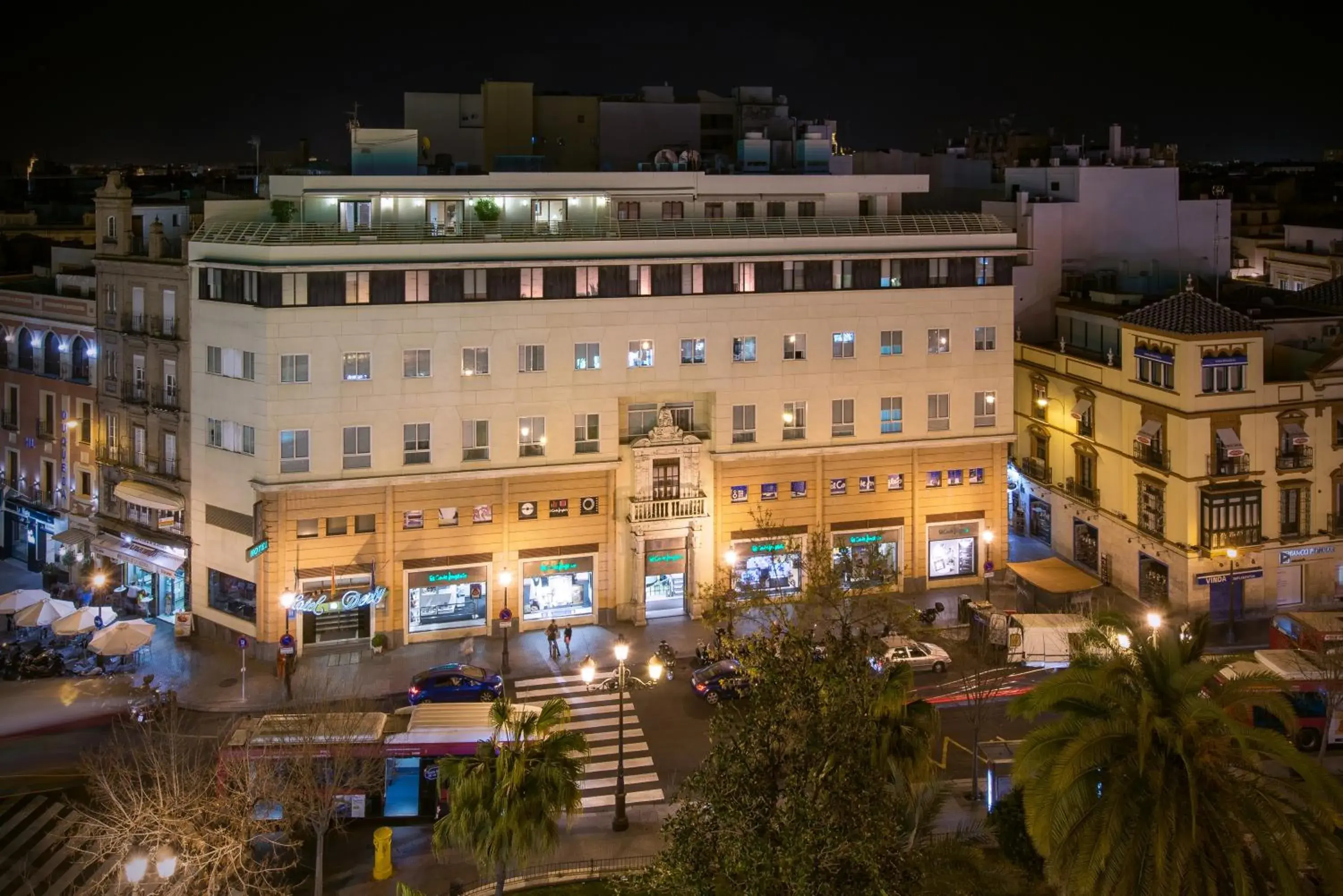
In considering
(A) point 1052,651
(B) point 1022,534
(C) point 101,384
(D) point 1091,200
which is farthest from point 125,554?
(D) point 1091,200

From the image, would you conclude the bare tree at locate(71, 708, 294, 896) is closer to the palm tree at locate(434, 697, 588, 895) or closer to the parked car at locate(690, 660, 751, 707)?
the palm tree at locate(434, 697, 588, 895)

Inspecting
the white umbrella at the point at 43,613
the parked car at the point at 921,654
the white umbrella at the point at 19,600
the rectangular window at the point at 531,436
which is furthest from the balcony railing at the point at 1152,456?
the white umbrella at the point at 19,600

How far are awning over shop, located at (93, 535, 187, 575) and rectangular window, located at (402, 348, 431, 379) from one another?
46.6ft

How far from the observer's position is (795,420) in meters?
63.4

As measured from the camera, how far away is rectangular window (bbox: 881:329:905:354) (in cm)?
6391

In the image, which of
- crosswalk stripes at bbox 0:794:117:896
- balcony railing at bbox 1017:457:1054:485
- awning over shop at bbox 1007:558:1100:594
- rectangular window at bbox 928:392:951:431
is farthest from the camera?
balcony railing at bbox 1017:457:1054:485

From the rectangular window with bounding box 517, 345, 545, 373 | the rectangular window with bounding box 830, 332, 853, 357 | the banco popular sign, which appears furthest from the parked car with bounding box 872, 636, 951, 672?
the banco popular sign

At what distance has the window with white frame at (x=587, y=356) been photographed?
198 ft

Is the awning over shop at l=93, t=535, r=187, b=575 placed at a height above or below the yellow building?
below

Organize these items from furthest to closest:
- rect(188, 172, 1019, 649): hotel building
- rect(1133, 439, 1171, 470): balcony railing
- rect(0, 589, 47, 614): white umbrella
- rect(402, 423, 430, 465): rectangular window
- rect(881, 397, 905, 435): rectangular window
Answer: rect(881, 397, 905, 435): rectangular window, rect(1133, 439, 1171, 470): balcony railing, rect(402, 423, 430, 465): rectangular window, rect(0, 589, 47, 614): white umbrella, rect(188, 172, 1019, 649): hotel building

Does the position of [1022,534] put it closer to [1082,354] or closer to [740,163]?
[1082,354]

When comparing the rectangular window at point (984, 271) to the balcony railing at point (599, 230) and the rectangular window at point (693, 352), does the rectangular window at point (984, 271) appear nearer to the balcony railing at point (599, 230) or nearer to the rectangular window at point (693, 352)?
the balcony railing at point (599, 230)

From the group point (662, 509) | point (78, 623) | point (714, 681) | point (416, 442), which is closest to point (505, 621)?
point (416, 442)

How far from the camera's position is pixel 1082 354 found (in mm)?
68375
